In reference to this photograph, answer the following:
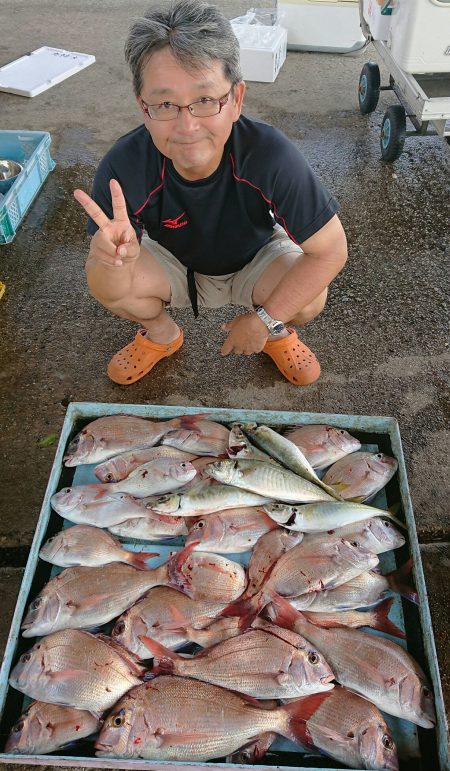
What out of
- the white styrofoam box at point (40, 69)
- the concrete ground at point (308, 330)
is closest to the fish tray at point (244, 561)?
the concrete ground at point (308, 330)

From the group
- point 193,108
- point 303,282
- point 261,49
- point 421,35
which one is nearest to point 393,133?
point 421,35

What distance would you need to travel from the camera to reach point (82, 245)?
326 cm

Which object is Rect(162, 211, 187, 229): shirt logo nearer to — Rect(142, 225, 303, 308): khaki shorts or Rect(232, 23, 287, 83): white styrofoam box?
Rect(142, 225, 303, 308): khaki shorts

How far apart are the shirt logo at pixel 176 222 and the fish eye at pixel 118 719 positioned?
4.82ft

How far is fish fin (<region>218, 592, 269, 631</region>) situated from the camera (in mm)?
1580

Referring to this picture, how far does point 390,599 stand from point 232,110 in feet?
4.60

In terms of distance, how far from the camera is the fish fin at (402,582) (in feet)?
5.39

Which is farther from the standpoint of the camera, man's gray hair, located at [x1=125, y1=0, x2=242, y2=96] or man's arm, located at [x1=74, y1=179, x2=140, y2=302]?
man's arm, located at [x1=74, y1=179, x2=140, y2=302]

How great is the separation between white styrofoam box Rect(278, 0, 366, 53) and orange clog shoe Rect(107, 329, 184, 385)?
3.55 metres

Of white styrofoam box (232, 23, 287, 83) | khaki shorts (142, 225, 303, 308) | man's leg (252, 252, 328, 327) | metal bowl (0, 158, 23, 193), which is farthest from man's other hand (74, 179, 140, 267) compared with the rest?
white styrofoam box (232, 23, 287, 83)

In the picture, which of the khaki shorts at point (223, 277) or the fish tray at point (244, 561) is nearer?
the fish tray at point (244, 561)

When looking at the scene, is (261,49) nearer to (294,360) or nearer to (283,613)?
(294,360)

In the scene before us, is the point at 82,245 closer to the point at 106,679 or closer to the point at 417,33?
the point at 417,33

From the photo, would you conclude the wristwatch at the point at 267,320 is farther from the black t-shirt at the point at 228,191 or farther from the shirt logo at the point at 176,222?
the shirt logo at the point at 176,222
